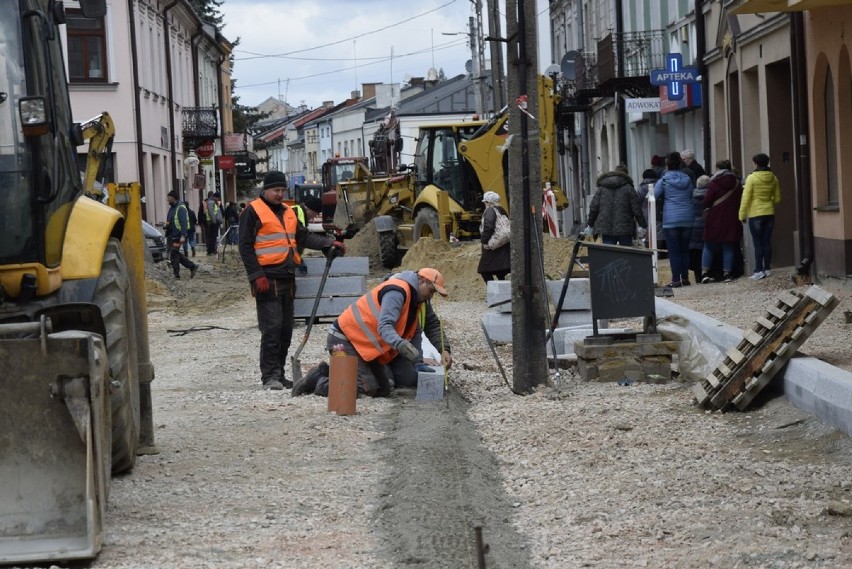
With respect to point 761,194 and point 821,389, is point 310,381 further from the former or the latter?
point 761,194

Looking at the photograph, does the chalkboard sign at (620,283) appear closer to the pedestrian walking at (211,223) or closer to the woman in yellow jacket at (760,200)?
the woman in yellow jacket at (760,200)

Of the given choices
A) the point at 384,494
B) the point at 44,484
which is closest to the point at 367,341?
the point at 384,494

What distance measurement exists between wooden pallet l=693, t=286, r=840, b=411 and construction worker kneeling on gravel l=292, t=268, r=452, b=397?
2.27 m

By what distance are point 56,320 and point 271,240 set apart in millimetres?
5154

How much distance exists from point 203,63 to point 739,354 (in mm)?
49359

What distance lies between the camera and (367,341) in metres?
11.0

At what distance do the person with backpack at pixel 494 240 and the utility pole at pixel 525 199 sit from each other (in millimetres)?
6846

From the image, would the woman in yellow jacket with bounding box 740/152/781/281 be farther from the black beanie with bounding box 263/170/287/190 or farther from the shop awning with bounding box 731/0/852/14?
the black beanie with bounding box 263/170/287/190

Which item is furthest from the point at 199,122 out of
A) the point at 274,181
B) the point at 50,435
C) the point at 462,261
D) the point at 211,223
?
the point at 50,435

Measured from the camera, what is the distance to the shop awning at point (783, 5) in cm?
1684

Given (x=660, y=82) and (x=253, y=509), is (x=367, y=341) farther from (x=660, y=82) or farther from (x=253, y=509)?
(x=660, y=82)

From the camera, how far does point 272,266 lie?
1189cm

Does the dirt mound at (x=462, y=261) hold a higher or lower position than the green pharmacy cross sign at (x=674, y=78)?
lower

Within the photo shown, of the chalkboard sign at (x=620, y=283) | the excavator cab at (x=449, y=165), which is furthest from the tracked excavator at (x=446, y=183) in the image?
the chalkboard sign at (x=620, y=283)
